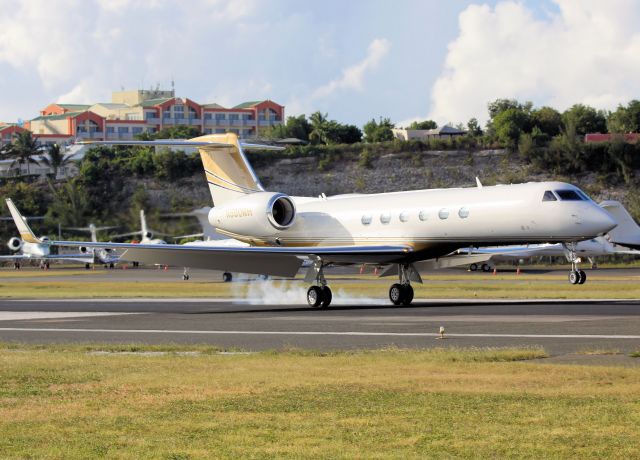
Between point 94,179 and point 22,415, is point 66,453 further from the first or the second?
point 94,179

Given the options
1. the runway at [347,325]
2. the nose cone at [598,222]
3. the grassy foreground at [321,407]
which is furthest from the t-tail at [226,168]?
the grassy foreground at [321,407]

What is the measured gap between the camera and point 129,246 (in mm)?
31688

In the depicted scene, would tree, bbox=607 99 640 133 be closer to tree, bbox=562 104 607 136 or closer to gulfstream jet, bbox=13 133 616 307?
tree, bbox=562 104 607 136

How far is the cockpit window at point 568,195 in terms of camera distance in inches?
1202

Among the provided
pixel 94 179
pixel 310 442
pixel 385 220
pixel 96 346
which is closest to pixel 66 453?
pixel 310 442

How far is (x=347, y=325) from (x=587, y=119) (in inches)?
4735

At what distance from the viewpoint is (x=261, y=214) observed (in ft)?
119

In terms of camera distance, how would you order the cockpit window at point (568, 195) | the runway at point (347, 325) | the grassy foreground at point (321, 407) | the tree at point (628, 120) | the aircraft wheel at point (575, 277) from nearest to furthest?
1. the grassy foreground at point (321, 407)
2. the runway at point (347, 325)
3. the cockpit window at point (568, 195)
4. the aircraft wheel at point (575, 277)
5. the tree at point (628, 120)

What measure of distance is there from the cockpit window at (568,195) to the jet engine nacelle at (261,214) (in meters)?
9.95

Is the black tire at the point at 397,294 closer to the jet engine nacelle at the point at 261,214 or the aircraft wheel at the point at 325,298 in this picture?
the aircraft wheel at the point at 325,298

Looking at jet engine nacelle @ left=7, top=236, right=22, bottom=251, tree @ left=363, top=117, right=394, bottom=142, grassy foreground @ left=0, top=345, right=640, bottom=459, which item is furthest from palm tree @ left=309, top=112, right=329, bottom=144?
grassy foreground @ left=0, top=345, right=640, bottom=459

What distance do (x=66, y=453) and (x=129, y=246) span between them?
2151 cm

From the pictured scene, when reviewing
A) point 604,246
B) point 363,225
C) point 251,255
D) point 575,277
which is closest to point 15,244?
point 604,246

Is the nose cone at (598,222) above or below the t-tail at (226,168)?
below
